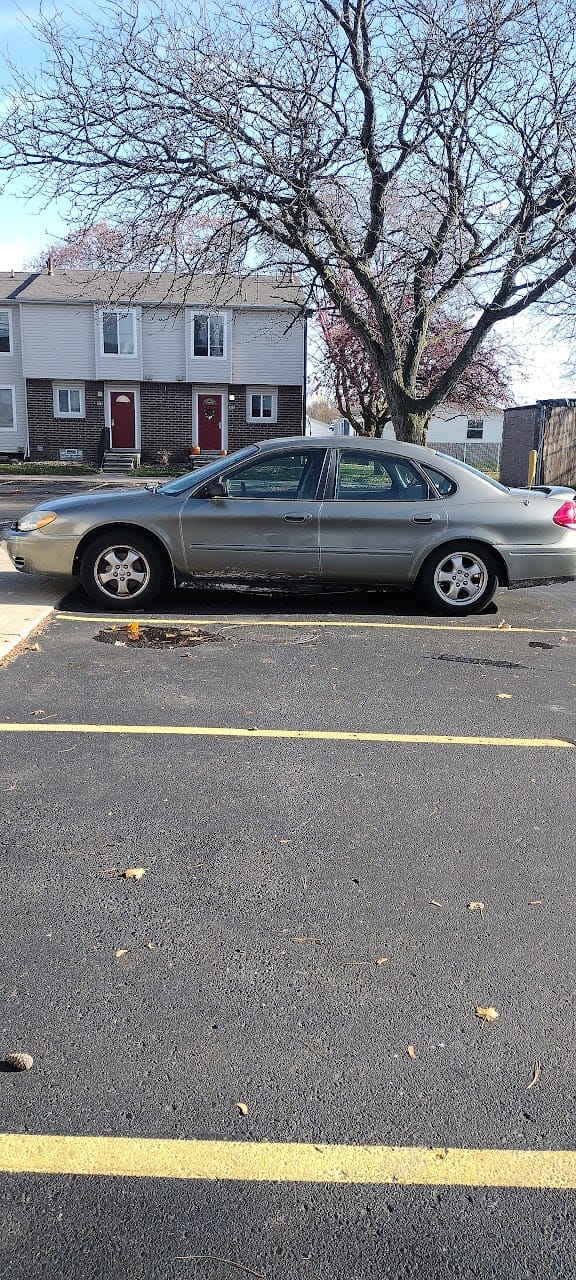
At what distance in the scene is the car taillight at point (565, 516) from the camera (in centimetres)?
800

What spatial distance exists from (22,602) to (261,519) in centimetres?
219

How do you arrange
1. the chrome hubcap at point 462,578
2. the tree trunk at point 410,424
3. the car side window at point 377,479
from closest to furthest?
the car side window at point 377,479 < the chrome hubcap at point 462,578 < the tree trunk at point 410,424

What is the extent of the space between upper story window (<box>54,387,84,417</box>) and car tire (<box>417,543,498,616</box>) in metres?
28.6

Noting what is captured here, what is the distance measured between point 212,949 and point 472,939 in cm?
88

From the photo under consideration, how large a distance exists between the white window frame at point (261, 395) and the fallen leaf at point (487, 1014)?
1278 inches

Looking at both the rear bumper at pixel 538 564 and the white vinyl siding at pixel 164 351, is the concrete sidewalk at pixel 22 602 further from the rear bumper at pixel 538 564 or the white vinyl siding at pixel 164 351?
the white vinyl siding at pixel 164 351

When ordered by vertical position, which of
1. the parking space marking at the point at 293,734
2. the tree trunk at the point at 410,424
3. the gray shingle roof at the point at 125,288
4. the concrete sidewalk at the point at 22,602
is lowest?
the parking space marking at the point at 293,734

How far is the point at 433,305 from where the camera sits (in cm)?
1628

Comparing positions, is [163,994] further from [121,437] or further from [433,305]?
[121,437]

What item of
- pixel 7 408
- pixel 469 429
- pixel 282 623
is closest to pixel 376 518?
pixel 282 623

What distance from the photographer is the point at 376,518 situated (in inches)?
310

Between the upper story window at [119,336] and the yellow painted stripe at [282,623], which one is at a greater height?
the upper story window at [119,336]

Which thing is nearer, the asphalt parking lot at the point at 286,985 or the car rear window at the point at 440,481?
the asphalt parking lot at the point at 286,985

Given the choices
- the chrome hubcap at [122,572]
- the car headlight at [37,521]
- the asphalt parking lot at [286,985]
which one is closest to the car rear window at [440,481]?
the chrome hubcap at [122,572]
